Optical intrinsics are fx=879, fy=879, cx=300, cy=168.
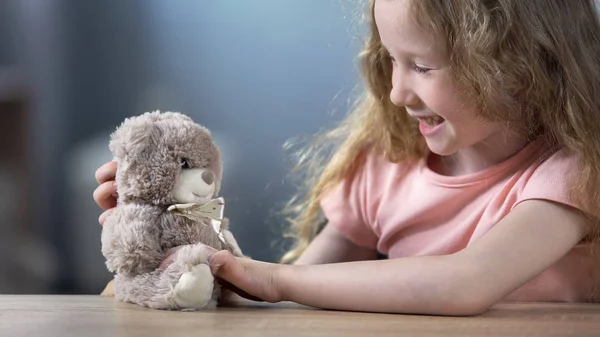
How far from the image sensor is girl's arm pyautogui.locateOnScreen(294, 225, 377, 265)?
4.16ft

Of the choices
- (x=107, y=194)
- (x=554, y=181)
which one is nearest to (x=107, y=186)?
(x=107, y=194)

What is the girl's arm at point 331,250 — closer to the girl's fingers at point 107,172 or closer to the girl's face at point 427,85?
the girl's face at point 427,85

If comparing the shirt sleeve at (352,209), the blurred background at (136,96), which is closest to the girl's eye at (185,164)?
the shirt sleeve at (352,209)

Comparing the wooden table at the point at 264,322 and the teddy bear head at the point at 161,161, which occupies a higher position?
the teddy bear head at the point at 161,161

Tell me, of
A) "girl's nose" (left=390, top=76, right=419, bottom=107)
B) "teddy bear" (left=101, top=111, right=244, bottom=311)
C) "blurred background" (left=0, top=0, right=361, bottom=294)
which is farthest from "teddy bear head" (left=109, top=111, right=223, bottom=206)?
"blurred background" (left=0, top=0, right=361, bottom=294)

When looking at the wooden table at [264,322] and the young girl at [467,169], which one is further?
the young girl at [467,169]

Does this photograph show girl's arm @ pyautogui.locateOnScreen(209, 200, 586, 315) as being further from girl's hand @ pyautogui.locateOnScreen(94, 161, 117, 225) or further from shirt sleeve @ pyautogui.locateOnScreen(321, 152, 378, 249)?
shirt sleeve @ pyautogui.locateOnScreen(321, 152, 378, 249)

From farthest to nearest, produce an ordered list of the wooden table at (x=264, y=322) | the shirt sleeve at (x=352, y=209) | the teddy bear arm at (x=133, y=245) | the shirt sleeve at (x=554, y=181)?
the shirt sleeve at (x=352, y=209), the shirt sleeve at (x=554, y=181), the teddy bear arm at (x=133, y=245), the wooden table at (x=264, y=322)

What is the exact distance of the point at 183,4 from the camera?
5.42ft

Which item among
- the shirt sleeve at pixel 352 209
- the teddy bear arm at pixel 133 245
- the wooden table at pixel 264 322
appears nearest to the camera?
the wooden table at pixel 264 322

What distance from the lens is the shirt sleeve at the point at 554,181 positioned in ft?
3.13

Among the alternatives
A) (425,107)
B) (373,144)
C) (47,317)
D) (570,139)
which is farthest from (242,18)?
(47,317)

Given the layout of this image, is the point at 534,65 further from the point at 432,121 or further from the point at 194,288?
the point at 194,288

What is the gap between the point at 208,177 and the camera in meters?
0.89
